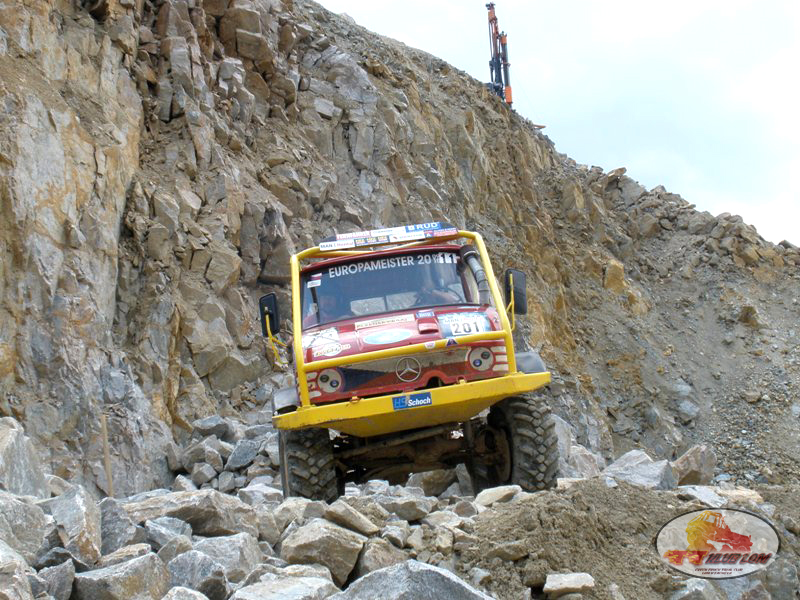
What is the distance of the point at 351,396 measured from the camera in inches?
268

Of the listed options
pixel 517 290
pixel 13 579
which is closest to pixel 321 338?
pixel 517 290

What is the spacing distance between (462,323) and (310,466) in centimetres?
169

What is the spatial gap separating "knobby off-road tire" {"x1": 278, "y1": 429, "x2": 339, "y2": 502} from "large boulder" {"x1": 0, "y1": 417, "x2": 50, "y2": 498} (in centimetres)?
180

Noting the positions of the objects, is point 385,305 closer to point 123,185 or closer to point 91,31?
point 123,185

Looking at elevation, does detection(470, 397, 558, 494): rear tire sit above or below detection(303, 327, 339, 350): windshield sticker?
below

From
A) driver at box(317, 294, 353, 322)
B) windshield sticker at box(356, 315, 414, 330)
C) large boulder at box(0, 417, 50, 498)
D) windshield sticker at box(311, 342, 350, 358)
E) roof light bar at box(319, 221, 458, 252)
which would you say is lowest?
large boulder at box(0, 417, 50, 498)

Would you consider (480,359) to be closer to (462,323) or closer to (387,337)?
(462,323)

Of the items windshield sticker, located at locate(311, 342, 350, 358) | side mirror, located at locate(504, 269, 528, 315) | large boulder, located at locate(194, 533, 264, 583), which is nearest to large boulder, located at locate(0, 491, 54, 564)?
large boulder, located at locate(194, 533, 264, 583)

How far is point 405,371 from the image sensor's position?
22.5 ft

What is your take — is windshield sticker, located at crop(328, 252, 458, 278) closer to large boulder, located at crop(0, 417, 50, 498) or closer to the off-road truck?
the off-road truck

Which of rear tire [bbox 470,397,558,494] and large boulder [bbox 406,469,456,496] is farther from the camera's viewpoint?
large boulder [bbox 406,469,456,496]

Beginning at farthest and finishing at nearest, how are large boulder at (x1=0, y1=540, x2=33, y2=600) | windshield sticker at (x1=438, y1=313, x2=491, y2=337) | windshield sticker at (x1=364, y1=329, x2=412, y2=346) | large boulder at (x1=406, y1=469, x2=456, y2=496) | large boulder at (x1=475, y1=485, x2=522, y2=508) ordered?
large boulder at (x1=406, y1=469, x2=456, y2=496), windshield sticker at (x1=438, y1=313, x2=491, y2=337), windshield sticker at (x1=364, y1=329, x2=412, y2=346), large boulder at (x1=475, y1=485, x2=522, y2=508), large boulder at (x1=0, y1=540, x2=33, y2=600)

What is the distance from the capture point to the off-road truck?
677 cm

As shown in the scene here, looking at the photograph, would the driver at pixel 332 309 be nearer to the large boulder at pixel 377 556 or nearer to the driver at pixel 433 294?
the driver at pixel 433 294
